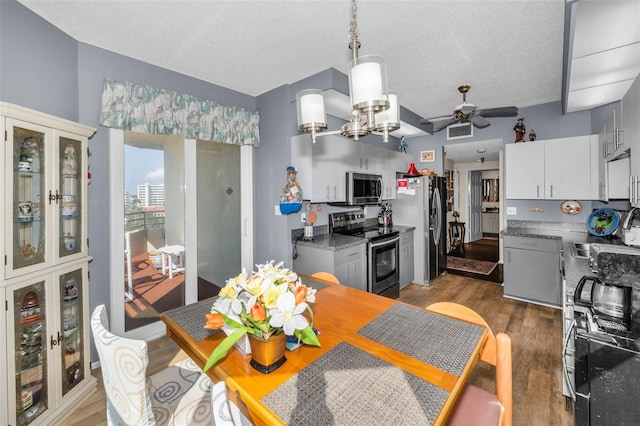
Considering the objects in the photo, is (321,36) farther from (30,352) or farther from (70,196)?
(30,352)

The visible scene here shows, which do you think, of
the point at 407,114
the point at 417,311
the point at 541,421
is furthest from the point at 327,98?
the point at 541,421

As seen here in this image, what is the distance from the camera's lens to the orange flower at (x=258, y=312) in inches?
38.1

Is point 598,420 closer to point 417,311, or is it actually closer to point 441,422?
point 417,311

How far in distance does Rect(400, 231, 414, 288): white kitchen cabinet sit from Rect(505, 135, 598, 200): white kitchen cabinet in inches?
56.5

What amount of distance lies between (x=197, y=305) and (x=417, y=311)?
1.25 m

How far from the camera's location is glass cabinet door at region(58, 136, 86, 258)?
1.92 metres

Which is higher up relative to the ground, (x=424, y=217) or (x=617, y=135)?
(x=617, y=135)

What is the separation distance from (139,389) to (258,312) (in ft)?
1.74

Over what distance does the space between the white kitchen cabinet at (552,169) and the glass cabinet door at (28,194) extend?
4718 millimetres

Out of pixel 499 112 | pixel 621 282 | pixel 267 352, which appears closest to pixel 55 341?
pixel 267 352

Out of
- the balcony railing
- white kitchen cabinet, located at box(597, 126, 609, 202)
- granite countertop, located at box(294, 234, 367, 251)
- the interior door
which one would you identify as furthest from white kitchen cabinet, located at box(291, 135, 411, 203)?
the interior door

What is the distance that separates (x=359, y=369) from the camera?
1.03m

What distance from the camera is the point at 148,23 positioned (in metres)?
2.00

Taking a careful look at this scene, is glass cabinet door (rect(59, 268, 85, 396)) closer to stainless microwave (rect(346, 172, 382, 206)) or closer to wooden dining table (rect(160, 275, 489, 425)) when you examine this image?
wooden dining table (rect(160, 275, 489, 425))
